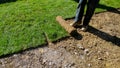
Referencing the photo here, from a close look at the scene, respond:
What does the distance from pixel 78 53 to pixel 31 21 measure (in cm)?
166

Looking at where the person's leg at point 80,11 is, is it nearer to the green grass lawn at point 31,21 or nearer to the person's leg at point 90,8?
the person's leg at point 90,8

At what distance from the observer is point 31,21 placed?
17.6 ft

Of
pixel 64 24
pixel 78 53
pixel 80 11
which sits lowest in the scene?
pixel 78 53

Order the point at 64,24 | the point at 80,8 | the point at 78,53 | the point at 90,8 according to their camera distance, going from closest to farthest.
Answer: the point at 78,53 < the point at 90,8 < the point at 80,8 < the point at 64,24

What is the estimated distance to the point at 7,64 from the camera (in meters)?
4.08

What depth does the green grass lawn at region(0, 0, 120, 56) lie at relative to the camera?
460 cm

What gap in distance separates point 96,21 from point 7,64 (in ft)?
9.03

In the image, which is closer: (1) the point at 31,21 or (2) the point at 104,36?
(2) the point at 104,36

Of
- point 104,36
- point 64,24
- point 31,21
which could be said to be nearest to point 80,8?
point 64,24

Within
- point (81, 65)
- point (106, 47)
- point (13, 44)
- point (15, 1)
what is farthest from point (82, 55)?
point (15, 1)

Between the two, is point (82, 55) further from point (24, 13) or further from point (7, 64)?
point (24, 13)

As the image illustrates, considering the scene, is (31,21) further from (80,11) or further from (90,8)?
(90,8)

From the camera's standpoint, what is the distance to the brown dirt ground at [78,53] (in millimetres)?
4133

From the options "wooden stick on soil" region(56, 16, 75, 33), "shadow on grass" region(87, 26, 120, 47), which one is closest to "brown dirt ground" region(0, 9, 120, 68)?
"shadow on grass" region(87, 26, 120, 47)
